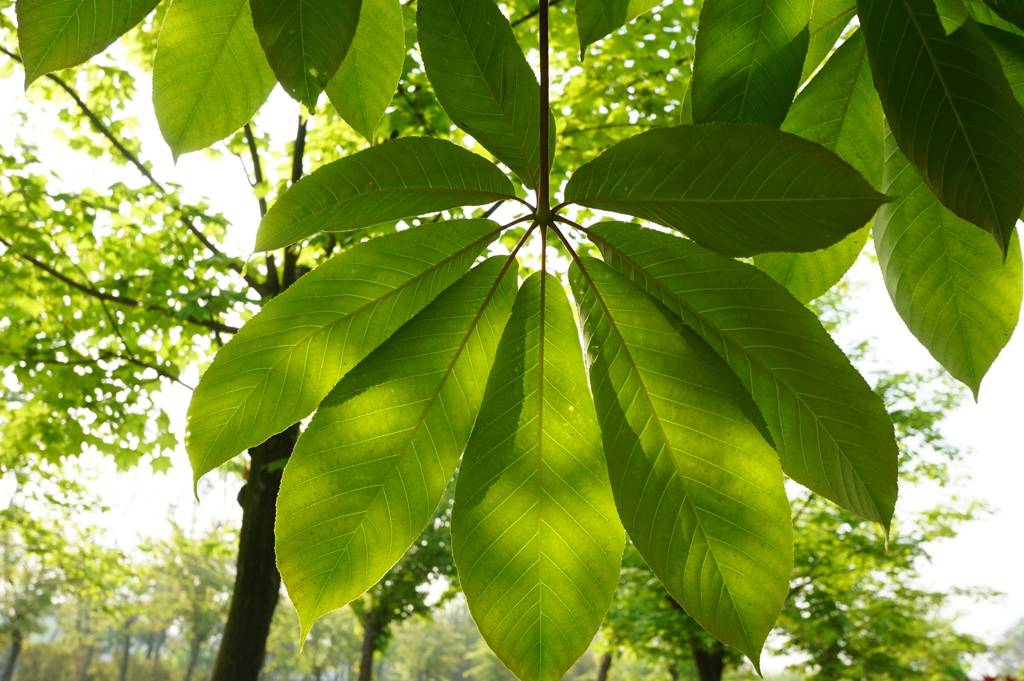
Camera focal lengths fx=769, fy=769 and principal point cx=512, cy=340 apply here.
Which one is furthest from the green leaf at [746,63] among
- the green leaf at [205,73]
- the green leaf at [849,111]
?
the green leaf at [205,73]

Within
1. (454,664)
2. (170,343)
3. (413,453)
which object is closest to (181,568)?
(454,664)

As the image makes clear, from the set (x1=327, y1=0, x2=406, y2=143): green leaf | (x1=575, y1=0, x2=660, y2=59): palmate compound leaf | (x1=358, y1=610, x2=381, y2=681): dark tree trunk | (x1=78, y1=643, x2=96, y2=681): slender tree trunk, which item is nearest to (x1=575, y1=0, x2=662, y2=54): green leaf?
(x1=575, y1=0, x2=660, y2=59): palmate compound leaf

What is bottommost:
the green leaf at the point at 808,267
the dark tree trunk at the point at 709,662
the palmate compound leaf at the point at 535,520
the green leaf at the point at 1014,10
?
the palmate compound leaf at the point at 535,520

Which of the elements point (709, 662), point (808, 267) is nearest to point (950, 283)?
point (808, 267)

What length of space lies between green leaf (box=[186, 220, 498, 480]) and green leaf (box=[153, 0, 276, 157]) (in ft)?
0.53

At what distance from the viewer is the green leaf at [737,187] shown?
419mm

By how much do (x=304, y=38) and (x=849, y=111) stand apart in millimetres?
390

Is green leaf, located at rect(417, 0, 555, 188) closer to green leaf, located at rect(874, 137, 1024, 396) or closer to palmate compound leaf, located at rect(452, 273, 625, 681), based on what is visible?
palmate compound leaf, located at rect(452, 273, 625, 681)

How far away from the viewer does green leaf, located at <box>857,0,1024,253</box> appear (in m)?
0.38

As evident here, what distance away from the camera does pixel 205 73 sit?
577mm

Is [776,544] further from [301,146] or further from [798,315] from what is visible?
[301,146]

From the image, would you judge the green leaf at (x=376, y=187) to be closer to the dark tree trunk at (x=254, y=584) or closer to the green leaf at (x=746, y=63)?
the green leaf at (x=746, y=63)

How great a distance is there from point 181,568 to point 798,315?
3404cm

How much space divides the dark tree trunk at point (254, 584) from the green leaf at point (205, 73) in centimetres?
431
